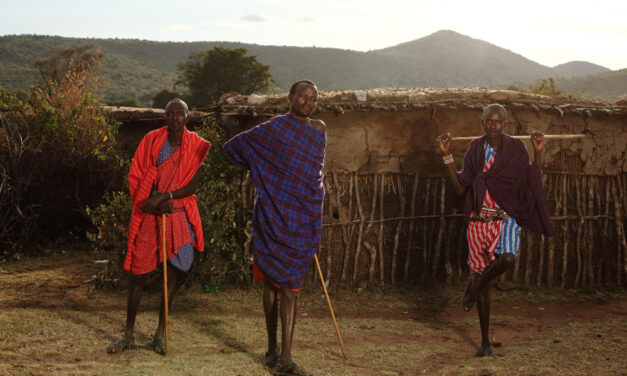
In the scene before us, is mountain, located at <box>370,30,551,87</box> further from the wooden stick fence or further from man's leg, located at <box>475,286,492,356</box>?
man's leg, located at <box>475,286,492,356</box>

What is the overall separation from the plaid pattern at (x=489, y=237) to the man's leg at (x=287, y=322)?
166cm

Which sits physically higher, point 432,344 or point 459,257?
point 459,257

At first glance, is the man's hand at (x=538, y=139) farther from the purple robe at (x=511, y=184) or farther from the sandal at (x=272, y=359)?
the sandal at (x=272, y=359)

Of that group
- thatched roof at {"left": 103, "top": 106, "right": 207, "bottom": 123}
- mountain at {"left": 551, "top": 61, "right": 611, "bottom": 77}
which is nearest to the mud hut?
thatched roof at {"left": 103, "top": 106, "right": 207, "bottom": 123}

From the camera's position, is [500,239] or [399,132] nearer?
[500,239]

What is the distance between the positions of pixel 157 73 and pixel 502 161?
4643cm

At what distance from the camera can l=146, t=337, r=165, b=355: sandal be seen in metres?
4.37

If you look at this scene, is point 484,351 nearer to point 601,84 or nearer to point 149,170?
point 149,170

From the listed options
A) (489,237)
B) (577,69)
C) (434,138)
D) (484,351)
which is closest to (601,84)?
(434,138)

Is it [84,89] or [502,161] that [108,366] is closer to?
[502,161]

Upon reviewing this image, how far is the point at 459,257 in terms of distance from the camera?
22.6ft

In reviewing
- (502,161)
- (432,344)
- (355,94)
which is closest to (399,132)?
(355,94)

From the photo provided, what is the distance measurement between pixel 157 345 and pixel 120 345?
0.85ft

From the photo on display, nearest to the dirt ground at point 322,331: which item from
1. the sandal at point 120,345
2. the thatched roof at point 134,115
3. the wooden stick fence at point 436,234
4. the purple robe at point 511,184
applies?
the sandal at point 120,345
